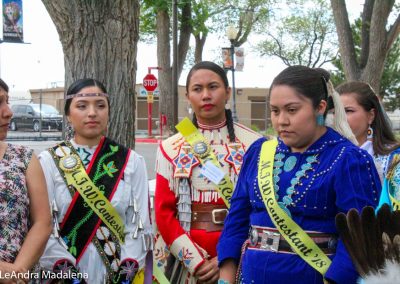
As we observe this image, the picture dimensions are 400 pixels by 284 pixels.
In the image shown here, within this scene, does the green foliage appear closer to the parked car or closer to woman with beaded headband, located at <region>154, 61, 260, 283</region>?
the parked car

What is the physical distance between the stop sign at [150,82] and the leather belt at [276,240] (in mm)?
19220

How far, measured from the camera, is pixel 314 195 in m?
2.72

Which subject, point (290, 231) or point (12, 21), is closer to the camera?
point (290, 231)

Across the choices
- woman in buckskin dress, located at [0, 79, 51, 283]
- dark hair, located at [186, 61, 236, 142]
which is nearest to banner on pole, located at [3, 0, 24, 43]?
dark hair, located at [186, 61, 236, 142]

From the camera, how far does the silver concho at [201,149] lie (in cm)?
387

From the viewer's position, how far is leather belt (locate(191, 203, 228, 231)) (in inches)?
148

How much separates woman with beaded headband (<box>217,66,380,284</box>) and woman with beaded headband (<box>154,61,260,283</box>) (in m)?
0.75

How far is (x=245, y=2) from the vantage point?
36469 millimetres

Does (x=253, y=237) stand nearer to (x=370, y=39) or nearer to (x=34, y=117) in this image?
(x=370, y=39)

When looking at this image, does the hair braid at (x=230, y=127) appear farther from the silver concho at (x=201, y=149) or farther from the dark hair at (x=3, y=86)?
the dark hair at (x=3, y=86)

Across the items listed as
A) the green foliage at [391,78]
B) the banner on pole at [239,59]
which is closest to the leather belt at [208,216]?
the banner on pole at [239,59]

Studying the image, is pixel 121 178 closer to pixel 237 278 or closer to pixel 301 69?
pixel 237 278

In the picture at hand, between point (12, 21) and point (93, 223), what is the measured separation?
8.69m

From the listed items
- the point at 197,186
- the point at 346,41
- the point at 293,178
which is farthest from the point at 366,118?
the point at 346,41
